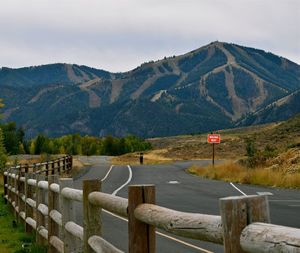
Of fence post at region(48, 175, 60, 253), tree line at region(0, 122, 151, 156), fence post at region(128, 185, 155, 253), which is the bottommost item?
tree line at region(0, 122, 151, 156)

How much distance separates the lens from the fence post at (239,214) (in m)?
3.48

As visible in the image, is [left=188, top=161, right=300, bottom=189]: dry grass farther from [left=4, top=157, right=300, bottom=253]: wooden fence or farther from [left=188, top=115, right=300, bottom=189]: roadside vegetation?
[left=4, top=157, right=300, bottom=253]: wooden fence

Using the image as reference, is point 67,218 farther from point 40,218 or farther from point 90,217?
point 40,218

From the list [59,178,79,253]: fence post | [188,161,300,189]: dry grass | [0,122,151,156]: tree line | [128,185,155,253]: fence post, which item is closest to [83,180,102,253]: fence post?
[59,178,79,253]: fence post

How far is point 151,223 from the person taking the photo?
4859mm

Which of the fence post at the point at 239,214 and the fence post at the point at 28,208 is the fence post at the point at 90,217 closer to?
the fence post at the point at 239,214

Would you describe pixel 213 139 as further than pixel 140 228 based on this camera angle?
Yes

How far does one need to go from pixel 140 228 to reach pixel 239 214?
1.83m

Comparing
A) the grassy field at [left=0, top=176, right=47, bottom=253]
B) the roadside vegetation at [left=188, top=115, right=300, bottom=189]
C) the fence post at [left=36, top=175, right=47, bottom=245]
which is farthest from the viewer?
the roadside vegetation at [left=188, top=115, right=300, bottom=189]

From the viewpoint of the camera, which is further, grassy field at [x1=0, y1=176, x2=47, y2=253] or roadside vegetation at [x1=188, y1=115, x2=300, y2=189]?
roadside vegetation at [x1=188, y1=115, x2=300, y2=189]

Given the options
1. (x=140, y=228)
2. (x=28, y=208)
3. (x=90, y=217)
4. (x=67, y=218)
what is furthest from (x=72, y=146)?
(x=140, y=228)

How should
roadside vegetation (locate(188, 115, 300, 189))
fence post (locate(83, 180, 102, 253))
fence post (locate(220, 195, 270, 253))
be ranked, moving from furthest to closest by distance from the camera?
roadside vegetation (locate(188, 115, 300, 189)), fence post (locate(83, 180, 102, 253)), fence post (locate(220, 195, 270, 253))

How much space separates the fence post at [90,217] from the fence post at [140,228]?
1.67 m

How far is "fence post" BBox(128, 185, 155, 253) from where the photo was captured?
514cm
